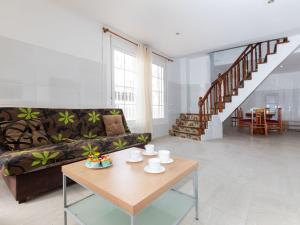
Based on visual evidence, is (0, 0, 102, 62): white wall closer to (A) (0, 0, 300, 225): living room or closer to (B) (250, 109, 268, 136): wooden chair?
(A) (0, 0, 300, 225): living room

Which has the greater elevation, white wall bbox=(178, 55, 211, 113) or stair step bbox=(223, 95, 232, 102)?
white wall bbox=(178, 55, 211, 113)

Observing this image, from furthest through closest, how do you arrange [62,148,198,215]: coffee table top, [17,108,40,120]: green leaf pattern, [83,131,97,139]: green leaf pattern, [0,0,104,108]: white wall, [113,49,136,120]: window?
[113,49,136,120]: window < [83,131,97,139]: green leaf pattern < [0,0,104,108]: white wall < [17,108,40,120]: green leaf pattern < [62,148,198,215]: coffee table top

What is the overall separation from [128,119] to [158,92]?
1542 millimetres

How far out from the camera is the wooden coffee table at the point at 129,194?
896mm

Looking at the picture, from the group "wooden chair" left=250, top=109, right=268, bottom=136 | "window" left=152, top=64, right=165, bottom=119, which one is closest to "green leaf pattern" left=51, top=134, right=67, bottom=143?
"window" left=152, top=64, right=165, bottom=119

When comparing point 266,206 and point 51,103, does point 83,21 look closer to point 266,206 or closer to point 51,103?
point 51,103

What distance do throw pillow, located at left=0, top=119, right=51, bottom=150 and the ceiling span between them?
202cm

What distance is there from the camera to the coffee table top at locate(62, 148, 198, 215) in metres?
0.86

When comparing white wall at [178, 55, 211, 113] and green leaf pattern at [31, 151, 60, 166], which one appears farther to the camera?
white wall at [178, 55, 211, 113]

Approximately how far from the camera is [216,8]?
111 inches

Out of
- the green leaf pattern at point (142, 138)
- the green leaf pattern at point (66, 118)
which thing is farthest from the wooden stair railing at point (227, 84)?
the green leaf pattern at point (66, 118)

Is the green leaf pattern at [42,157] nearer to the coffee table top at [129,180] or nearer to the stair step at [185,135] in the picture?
the coffee table top at [129,180]

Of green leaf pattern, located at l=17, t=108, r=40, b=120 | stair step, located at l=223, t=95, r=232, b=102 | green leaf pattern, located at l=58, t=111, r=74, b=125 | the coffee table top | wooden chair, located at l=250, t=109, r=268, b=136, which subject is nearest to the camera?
the coffee table top

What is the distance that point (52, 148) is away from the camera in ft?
5.86
